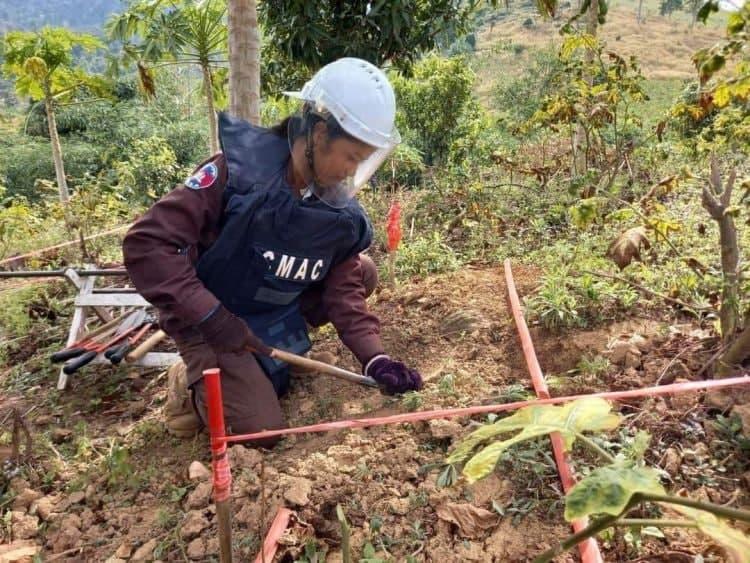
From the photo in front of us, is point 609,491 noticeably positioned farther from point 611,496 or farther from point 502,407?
point 502,407

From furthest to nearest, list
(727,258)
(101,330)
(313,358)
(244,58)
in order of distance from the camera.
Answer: (244,58) → (101,330) → (313,358) → (727,258)

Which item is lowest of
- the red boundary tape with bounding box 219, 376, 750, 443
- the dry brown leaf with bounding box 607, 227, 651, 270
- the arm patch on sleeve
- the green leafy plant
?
the red boundary tape with bounding box 219, 376, 750, 443

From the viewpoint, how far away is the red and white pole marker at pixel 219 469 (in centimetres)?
120

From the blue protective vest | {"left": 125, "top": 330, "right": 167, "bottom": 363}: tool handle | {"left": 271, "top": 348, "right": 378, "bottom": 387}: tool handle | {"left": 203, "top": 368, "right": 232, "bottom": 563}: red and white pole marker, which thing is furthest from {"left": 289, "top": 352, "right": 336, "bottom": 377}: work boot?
{"left": 203, "top": 368, "right": 232, "bottom": 563}: red and white pole marker

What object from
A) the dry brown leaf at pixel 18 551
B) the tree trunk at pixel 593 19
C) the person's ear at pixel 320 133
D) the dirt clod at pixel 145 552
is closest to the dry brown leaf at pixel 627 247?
the person's ear at pixel 320 133

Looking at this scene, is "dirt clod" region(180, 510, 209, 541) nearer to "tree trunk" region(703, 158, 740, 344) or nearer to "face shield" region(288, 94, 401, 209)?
"face shield" region(288, 94, 401, 209)

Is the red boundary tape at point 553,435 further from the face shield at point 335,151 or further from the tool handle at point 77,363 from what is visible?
the tool handle at point 77,363

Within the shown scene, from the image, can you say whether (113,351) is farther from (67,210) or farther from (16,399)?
(67,210)

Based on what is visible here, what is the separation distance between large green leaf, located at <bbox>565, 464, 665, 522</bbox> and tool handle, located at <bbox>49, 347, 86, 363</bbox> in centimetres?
263

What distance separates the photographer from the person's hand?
210 centimetres

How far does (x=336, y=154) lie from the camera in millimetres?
2059

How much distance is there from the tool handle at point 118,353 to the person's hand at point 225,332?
2.64 feet

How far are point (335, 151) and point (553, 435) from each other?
1.26m

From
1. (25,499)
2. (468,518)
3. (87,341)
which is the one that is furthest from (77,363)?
(468,518)
